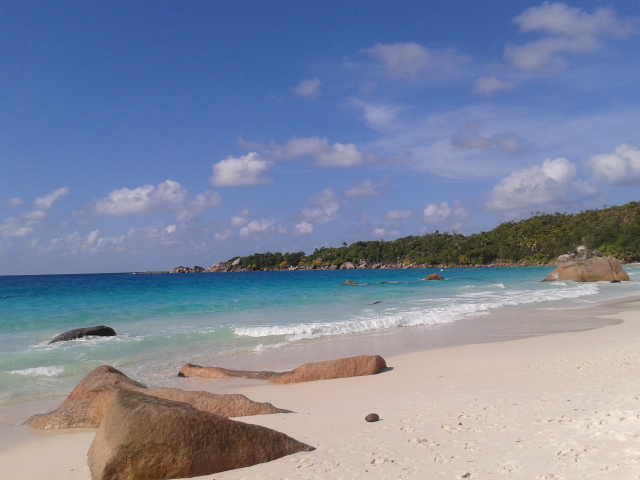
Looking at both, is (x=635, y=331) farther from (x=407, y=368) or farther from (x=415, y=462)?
(x=415, y=462)

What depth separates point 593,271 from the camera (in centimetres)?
4359

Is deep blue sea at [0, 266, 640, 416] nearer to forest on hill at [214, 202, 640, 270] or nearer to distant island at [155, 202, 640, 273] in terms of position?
distant island at [155, 202, 640, 273]

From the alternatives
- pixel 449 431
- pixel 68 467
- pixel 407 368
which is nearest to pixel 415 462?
pixel 449 431

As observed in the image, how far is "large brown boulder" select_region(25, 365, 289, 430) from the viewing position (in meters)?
7.45

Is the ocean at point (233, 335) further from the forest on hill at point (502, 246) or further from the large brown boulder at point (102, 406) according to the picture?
the forest on hill at point (502, 246)

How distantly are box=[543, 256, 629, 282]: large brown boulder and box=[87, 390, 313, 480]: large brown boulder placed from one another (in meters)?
44.5

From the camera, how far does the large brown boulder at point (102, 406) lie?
24.5 feet

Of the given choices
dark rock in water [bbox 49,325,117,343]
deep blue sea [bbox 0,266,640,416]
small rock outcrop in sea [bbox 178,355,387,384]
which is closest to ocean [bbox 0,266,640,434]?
deep blue sea [bbox 0,266,640,416]

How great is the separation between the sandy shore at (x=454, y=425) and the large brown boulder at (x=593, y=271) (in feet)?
119

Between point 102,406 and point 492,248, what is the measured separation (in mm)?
117241

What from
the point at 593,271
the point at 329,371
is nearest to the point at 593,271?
the point at 593,271

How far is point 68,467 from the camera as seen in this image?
575 cm

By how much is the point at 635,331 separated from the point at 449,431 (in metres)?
11.3

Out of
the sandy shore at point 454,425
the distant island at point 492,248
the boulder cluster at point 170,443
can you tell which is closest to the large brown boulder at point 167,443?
the boulder cluster at point 170,443
